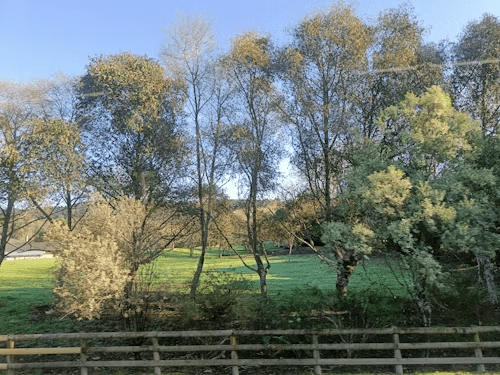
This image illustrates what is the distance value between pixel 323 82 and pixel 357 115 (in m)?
1.88

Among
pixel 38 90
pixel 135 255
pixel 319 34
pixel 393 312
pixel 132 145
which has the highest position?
pixel 319 34

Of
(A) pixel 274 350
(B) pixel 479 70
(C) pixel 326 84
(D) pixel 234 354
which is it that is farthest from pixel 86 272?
(B) pixel 479 70

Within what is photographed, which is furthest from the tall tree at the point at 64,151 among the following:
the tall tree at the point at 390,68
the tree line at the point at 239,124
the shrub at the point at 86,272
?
the tall tree at the point at 390,68

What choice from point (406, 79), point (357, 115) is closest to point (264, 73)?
point (357, 115)

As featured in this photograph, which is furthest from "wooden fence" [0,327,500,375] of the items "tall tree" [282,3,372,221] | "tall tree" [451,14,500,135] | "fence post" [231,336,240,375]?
"tall tree" [451,14,500,135]

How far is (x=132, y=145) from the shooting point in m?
15.9

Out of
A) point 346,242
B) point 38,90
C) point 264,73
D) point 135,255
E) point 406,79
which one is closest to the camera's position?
point 346,242

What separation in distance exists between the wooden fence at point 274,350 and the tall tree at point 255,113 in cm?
691

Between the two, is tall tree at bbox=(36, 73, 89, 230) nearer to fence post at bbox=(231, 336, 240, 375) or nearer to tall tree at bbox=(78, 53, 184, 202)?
tall tree at bbox=(78, 53, 184, 202)

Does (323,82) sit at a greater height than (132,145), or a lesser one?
greater

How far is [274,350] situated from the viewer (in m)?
9.70

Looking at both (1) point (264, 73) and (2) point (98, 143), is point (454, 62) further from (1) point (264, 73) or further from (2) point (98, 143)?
(2) point (98, 143)

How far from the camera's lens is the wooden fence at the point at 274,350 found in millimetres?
7821

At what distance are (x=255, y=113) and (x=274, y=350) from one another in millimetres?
10831
